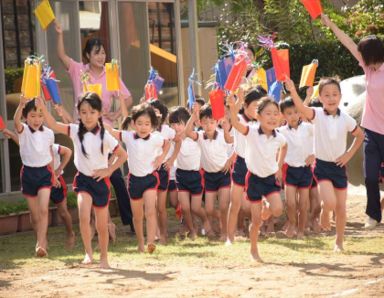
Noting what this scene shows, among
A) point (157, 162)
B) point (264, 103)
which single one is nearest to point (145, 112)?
point (157, 162)

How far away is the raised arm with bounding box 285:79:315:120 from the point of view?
374 inches

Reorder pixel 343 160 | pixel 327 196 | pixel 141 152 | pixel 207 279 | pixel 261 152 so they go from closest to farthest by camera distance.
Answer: pixel 207 279 < pixel 261 152 < pixel 327 196 < pixel 343 160 < pixel 141 152

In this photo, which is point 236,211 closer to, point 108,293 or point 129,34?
point 108,293

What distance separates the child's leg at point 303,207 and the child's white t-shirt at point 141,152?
1891 millimetres

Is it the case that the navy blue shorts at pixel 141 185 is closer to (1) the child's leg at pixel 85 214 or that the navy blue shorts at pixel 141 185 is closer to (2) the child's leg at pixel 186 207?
(1) the child's leg at pixel 85 214

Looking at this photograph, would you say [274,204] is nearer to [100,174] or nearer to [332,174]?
[332,174]

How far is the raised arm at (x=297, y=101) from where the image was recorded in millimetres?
9500

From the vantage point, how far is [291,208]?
37.7 ft

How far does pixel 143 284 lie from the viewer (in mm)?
8281

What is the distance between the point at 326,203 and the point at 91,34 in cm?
480

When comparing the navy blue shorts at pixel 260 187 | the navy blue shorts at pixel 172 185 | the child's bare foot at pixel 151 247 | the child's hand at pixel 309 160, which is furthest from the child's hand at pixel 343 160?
the navy blue shorts at pixel 172 185

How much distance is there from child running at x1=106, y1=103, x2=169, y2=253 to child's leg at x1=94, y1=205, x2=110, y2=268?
89 cm

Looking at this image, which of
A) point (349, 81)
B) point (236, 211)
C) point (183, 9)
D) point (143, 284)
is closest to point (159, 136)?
point (236, 211)

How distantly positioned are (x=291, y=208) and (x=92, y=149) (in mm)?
2814
